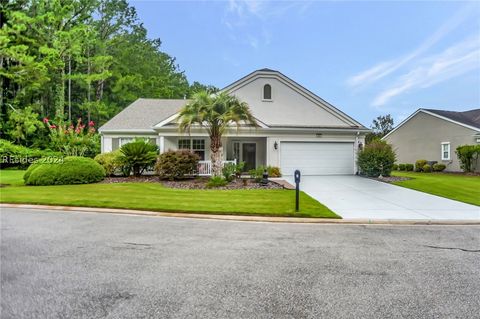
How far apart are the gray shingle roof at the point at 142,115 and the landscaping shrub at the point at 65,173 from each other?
4.63m

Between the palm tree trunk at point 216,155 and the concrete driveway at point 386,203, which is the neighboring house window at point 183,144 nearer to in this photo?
the palm tree trunk at point 216,155

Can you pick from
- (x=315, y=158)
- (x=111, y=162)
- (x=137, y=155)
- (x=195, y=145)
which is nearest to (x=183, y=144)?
(x=195, y=145)

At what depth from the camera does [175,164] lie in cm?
1405

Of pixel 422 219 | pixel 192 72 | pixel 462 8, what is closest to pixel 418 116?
pixel 462 8

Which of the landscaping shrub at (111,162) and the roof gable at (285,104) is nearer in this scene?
the landscaping shrub at (111,162)

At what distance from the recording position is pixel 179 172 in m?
14.2

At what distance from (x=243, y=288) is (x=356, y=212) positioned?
5759 millimetres

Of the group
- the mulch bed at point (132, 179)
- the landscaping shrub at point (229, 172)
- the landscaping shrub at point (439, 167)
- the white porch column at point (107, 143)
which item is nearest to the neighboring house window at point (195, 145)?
the mulch bed at point (132, 179)

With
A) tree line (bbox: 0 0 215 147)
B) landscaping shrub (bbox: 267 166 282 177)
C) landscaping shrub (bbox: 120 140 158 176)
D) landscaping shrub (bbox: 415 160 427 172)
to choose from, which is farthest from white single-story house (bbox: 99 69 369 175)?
tree line (bbox: 0 0 215 147)

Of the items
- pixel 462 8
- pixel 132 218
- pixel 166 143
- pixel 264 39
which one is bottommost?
pixel 132 218

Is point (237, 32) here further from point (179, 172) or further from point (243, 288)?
→ point (243, 288)

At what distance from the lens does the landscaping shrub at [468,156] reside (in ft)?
65.5

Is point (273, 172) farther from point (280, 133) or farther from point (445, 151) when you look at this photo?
point (445, 151)

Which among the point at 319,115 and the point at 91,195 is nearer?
the point at 91,195
